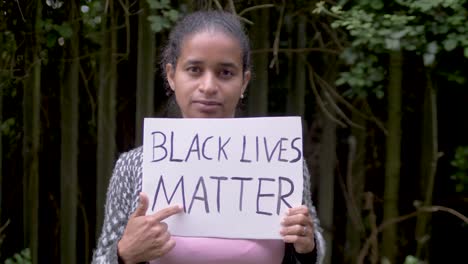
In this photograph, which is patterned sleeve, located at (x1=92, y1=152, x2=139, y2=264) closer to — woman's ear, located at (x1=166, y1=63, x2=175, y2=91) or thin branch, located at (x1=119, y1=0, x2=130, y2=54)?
woman's ear, located at (x1=166, y1=63, x2=175, y2=91)

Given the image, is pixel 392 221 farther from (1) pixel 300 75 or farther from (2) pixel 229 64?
(2) pixel 229 64

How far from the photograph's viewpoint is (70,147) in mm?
3383

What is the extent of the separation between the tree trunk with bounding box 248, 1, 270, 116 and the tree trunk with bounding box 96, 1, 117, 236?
1.90ft

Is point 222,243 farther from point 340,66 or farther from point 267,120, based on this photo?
point 340,66

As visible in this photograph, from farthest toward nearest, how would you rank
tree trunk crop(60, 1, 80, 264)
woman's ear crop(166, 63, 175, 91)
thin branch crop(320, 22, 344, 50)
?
tree trunk crop(60, 1, 80, 264) → thin branch crop(320, 22, 344, 50) → woman's ear crop(166, 63, 175, 91)

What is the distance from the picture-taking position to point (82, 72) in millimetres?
3396

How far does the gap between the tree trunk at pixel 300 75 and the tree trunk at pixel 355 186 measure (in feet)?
0.76

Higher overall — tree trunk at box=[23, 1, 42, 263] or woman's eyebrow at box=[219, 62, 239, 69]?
woman's eyebrow at box=[219, 62, 239, 69]

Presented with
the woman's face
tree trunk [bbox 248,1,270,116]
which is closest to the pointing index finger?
the woman's face

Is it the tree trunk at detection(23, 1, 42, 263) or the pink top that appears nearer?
the pink top

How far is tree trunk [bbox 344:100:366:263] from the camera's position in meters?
3.25

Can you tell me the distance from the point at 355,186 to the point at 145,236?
5.93 feet

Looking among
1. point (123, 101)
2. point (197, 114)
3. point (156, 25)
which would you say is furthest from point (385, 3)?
point (197, 114)

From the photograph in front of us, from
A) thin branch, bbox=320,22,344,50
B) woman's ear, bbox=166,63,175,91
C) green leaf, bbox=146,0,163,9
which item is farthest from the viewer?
thin branch, bbox=320,22,344,50
